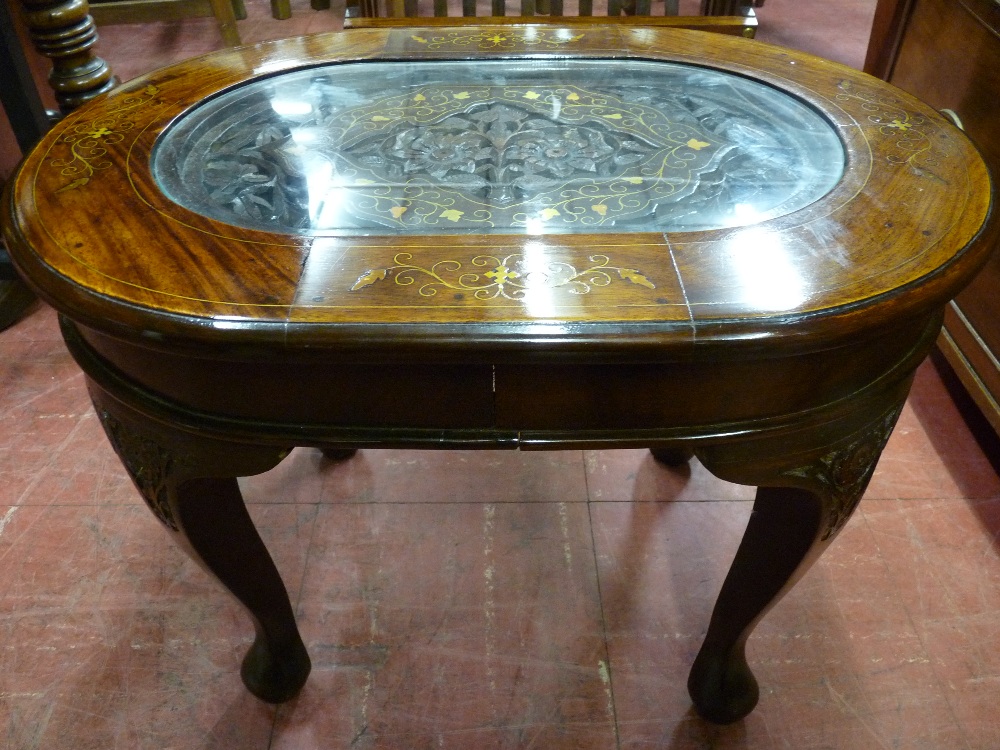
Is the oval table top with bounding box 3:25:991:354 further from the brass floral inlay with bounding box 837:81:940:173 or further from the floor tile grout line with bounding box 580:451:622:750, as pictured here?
the floor tile grout line with bounding box 580:451:622:750

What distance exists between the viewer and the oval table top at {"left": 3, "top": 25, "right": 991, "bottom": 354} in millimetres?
797

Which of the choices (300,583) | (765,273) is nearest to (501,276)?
(765,273)

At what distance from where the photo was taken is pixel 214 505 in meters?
1.05

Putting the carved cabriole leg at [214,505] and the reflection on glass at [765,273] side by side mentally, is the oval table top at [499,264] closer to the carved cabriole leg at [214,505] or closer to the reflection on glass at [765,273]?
the reflection on glass at [765,273]

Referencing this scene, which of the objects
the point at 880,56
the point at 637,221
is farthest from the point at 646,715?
the point at 880,56

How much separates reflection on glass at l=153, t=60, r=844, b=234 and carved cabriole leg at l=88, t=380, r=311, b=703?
0.28m

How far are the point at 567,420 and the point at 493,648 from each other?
2.26 ft

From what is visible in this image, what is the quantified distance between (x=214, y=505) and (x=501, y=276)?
0.51 m

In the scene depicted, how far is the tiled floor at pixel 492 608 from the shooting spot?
1300 millimetres

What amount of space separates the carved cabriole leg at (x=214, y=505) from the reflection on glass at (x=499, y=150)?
28 centimetres

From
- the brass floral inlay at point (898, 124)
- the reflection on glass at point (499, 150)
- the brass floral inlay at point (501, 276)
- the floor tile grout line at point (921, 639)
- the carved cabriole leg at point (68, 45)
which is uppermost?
the brass floral inlay at point (898, 124)

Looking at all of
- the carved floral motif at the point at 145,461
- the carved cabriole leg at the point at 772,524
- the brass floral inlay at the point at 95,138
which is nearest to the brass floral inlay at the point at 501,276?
the carved cabriole leg at the point at 772,524

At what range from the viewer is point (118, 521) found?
1.64 m

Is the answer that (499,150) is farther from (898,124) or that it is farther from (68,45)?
(68,45)
